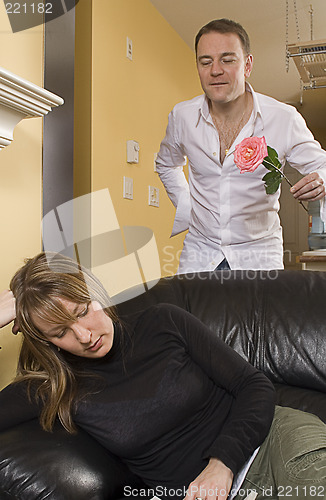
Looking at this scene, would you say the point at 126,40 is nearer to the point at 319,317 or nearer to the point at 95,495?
the point at 319,317

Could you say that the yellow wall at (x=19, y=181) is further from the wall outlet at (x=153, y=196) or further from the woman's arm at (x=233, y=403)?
the wall outlet at (x=153, y=196)

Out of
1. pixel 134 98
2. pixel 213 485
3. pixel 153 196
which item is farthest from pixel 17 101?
pixel 153 196

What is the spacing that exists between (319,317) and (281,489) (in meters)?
0.66

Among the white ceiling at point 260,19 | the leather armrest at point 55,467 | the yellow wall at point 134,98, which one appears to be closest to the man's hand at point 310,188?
the leather armrest at point 55,467

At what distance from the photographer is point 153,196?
3.38 meters

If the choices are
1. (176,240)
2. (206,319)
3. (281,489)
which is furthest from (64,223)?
(176,240)

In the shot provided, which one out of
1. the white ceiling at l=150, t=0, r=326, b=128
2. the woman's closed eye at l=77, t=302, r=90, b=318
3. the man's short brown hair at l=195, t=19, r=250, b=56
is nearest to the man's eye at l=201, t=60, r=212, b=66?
the man's short brown hair at l=195, t=19, r=250, b=56

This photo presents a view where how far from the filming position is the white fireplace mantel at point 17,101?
1.43 meters

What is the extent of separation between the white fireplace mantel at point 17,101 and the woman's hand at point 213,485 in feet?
3.34

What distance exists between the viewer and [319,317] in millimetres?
1699

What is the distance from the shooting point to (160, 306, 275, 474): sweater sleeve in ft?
3.92

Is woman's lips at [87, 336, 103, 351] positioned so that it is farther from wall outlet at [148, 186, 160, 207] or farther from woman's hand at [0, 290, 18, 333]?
wall outlet at [148, 186, 160, 207]

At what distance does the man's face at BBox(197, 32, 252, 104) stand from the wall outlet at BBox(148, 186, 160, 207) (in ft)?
4.68

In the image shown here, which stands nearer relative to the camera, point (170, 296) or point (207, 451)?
point (207, 451)
